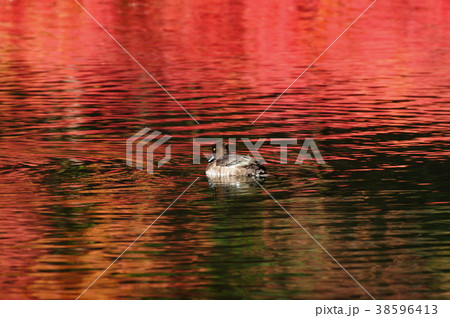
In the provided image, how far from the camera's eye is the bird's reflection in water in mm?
14591

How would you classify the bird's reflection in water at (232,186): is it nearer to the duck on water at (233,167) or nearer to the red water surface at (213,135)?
the duck on water at (233,167)

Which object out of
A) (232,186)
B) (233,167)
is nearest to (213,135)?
(233,167)

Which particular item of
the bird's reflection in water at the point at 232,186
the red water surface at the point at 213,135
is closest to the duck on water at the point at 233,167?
the bird's reflection in water at the point at 232,186

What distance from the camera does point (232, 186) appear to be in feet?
50.3

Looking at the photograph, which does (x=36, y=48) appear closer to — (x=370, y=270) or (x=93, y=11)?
(x=93, y=11)

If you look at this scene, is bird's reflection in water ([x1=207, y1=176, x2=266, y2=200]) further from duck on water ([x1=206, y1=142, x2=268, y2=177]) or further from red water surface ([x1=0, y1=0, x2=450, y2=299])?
red water surface ([x1=0, y1=0, x2=450, y2=299])

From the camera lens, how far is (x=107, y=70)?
29.1 meters

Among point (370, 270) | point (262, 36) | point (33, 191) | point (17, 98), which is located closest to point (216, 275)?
point (370, 270)

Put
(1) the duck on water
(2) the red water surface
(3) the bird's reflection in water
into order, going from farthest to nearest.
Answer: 1. (1) the duck on water
2. (3) the bird's reflection in water
3. (2) the red water surface

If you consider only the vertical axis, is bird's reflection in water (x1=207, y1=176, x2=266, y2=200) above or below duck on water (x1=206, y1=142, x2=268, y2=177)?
below

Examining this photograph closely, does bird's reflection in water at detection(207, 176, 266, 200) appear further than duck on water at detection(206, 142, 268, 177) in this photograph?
No

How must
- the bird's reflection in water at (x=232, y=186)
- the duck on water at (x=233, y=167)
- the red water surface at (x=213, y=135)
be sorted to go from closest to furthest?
1. the red water surface at (x=213, y=135)
2. the bird's reflection in water at (x=232, y=186)
3. the duck on water at (x=233, y=167)

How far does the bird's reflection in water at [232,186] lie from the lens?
574 inches

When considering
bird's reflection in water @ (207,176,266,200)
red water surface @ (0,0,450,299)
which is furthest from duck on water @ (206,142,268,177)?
red water surface @ (0,0,450,299)
